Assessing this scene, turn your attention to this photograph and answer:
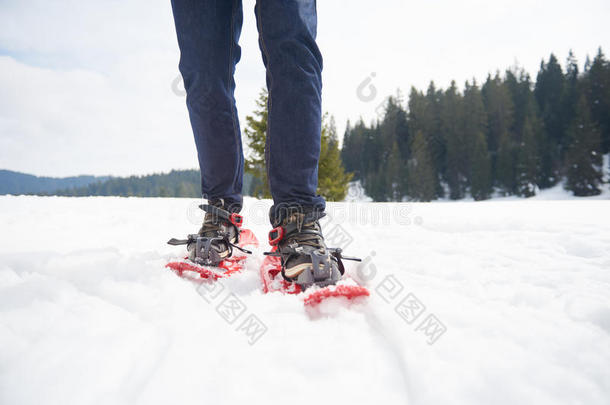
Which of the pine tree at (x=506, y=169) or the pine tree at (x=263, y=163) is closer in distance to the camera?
the pine tree at (x=263, y=163)

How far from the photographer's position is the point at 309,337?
0.64m

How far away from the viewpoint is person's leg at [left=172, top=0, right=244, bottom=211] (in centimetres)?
119

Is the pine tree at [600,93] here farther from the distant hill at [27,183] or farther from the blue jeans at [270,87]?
the distant hill at [27,183]

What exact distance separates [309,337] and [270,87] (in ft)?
2.85

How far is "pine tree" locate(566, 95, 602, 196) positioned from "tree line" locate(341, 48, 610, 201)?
0.26ft

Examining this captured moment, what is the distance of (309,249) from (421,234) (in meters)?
0.98

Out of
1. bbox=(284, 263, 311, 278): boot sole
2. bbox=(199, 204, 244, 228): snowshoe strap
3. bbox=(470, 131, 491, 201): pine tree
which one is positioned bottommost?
bbox=(284, 263, 311, 278): boot sole

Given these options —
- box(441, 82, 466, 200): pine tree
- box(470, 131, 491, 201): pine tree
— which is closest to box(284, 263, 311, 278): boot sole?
box(470, 131, 491, 201): pine tree

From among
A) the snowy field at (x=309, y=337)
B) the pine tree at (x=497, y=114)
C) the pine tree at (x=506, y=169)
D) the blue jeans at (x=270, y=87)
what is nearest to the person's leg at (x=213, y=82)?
the blue jeans at (x=270, y=87)

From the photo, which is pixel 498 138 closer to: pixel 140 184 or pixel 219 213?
pixel 219 213

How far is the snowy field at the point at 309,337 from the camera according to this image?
1.60 ft

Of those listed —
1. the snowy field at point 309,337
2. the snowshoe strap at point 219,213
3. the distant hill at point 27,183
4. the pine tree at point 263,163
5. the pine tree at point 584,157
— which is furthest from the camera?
the distant hill at point 27,183

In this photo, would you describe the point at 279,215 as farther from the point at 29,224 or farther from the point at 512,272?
the point at 29,224

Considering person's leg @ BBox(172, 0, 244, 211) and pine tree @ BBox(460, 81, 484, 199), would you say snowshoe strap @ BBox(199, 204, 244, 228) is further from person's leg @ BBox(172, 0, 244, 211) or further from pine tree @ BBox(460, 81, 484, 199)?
pine tree @ BBox(460, 81, 484, 199)
